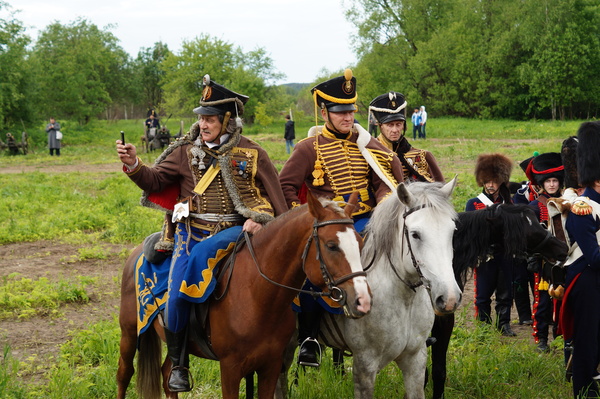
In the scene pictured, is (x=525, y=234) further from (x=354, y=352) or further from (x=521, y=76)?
(x=521, y=76)

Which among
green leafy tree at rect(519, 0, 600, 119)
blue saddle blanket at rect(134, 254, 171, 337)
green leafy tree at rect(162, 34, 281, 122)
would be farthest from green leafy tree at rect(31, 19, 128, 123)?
blue saddle blanket at rect(134, 254, 171, 337)

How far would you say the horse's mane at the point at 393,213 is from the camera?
13.3ft

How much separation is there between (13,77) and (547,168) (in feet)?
105

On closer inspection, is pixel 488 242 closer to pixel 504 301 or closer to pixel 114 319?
pixel 504 301

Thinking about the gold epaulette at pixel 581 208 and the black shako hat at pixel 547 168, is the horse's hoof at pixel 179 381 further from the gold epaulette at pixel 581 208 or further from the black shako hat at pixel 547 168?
the black shako hat at pixel 547 168

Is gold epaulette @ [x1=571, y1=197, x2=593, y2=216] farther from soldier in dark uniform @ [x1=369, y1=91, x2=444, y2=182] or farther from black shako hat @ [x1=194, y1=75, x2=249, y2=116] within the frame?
black shako hat @ [x1=194, y1=75, x2=249, y2=116]

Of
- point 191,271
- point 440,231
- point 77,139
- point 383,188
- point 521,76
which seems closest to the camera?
point 440,231

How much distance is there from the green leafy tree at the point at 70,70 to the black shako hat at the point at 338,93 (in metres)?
35.9

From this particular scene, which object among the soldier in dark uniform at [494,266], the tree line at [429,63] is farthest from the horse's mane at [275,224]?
the tree line at [429,63]

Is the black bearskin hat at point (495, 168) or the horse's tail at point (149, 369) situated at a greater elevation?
the black bearskin hat at point (495, 168)

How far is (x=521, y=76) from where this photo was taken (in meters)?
45.0

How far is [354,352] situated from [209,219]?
1.42 meters

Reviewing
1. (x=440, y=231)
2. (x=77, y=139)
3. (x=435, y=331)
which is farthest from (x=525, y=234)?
(x=77, y=139)

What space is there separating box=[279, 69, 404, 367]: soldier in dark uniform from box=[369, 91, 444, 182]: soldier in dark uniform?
856 mm
